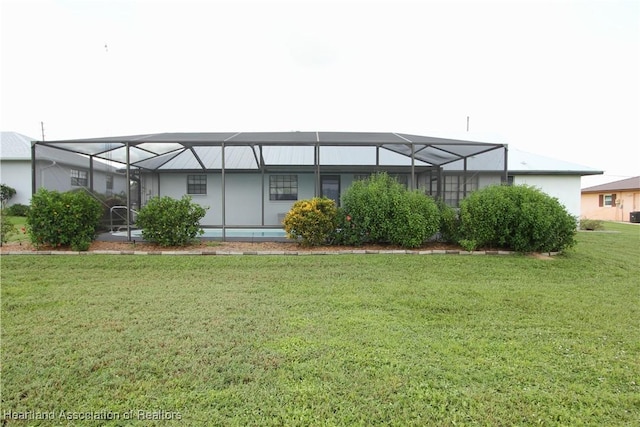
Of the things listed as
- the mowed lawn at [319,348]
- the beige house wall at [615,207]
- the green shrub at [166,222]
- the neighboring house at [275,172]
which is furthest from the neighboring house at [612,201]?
the green shrub at [166,222]

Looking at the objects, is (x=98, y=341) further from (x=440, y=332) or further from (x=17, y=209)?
(x=17, y=209)

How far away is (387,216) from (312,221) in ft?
5.51

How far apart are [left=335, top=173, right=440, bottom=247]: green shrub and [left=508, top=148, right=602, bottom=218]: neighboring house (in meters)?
9.73

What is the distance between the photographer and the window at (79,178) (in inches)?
319

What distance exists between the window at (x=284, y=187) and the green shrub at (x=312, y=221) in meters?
5.75

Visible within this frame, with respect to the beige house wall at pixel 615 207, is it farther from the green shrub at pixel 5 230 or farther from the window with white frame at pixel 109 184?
the green shrub at pixel 5 230

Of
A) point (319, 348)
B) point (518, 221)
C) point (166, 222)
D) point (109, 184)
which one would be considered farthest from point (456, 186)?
point (109, 184)

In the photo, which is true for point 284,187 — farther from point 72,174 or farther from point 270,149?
point 72,174

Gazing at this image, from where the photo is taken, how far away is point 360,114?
70.8 ft

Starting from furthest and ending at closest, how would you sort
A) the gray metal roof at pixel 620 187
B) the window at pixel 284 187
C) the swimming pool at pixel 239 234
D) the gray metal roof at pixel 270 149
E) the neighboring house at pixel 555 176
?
1. the gray metal roof at pixel 620 187
2. the neighboring house at pixel 555 176
3. the window at pixel 284 187
4. the swimming pool at pixel 239 234
5. the gray metal roof at pixel 270 149

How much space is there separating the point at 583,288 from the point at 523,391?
380 centimetres

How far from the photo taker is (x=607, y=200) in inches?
1037

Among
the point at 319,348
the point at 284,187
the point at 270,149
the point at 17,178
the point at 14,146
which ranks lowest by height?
the point at 319,348

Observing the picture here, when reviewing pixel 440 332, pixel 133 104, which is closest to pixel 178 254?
pixel 440 332
